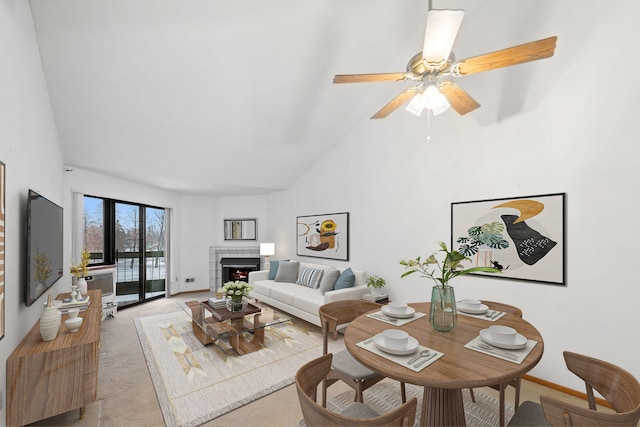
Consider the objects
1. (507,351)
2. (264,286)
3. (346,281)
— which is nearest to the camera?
(507,351)

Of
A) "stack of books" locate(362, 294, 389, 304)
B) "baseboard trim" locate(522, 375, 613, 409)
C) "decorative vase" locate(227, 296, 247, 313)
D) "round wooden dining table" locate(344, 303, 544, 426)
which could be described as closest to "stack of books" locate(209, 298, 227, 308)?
"decorative vase" locate(227, 296, 247, 313)

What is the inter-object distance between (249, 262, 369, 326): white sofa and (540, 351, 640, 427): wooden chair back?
8.10 ft

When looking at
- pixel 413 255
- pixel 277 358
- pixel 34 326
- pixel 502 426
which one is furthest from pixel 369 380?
pixel 34 326

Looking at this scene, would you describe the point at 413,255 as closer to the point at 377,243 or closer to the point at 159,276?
the point at 377,243

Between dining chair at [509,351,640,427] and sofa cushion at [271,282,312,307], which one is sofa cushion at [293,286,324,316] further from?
dining chair at [509,351,640,427]

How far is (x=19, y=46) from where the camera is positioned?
6.27 ft

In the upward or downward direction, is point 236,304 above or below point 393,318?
below

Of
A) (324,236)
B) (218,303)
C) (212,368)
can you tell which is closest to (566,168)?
(324,236)

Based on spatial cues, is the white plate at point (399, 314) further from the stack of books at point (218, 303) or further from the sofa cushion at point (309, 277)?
the sofa cushion at point (309, 277)

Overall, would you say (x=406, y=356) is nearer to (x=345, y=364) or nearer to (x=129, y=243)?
(x=345, y=364)

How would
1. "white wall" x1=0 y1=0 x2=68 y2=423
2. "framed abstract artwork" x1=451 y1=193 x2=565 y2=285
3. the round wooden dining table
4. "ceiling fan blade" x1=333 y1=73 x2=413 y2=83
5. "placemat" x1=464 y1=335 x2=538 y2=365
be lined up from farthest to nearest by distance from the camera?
"framed abstract artwork" x1=451 y1=193 x2=565 y2=285, "ceiling fan blade" x1=333 y1=73 x2=413 y2=83, "white wall" x1=0 y1=0 x2=68 y2=423, "placemat" x1=464 y1=335 x2=538 y2=365, the round wooden dining table

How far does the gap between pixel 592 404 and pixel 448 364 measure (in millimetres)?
820

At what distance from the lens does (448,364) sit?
1.27 metres

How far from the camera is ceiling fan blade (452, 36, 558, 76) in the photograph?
156cm
